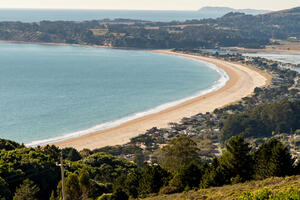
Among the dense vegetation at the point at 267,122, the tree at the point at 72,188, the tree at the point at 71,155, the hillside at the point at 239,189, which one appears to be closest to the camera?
Result: the hillside at the point at 239,189

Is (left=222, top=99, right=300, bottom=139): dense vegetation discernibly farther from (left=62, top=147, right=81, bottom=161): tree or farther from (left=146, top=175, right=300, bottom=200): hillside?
(left=146, top=175, right=300, bottom=200): hillside

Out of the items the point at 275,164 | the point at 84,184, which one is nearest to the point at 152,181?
the point at 84,184

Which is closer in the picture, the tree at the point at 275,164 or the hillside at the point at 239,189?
the hillside at the point at 239,189

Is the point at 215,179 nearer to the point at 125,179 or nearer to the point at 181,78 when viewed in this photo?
the point at 125,179

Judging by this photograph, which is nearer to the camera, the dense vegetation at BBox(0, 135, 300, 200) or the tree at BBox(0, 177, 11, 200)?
the dense vegetation at BBox(0, 135, 300, 200)

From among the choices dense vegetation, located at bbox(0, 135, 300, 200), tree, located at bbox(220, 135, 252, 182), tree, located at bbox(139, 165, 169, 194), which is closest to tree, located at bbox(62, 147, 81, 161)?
dense vegetation, located at bbox(0, 135, 300, 200)

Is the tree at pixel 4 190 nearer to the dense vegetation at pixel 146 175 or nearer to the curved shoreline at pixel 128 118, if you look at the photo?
the dense vegetation at pixel 146 175

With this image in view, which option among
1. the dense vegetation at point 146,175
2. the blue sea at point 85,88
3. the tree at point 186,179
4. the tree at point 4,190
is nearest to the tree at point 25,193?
the dense vegetation at point 146,175

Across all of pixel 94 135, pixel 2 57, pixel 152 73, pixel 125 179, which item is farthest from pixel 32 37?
pixel 125 179
